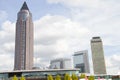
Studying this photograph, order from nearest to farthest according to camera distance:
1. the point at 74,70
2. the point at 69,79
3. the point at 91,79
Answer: the point at 69,79
the point at 91,79
the point at 74,70

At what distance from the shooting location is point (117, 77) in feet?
438

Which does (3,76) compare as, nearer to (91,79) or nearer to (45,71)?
(45,71)

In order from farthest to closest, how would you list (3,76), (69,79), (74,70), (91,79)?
(74,70) → (3,76) → (91,79) → (69,79)

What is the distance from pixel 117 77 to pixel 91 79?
149 ft

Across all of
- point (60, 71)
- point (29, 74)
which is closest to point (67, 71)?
point (60, 71)

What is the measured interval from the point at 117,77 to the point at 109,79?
36.5 feet

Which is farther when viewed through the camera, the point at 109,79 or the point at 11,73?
the point at 109,79

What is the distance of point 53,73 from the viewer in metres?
117

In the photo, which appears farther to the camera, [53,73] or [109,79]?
[109,79]

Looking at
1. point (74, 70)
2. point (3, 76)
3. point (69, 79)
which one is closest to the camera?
point (69, 79)

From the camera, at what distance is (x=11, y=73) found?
112938 mm

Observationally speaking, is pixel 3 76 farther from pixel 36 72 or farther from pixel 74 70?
pixel 74 70

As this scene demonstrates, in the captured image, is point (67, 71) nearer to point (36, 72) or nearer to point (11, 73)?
point (36, 72)

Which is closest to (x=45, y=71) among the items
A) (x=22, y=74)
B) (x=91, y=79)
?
(x=22, y=74)
